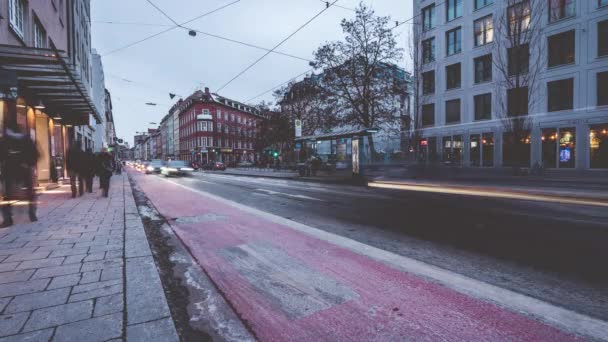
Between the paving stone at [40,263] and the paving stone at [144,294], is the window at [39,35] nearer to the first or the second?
the paving stone at [40,263]

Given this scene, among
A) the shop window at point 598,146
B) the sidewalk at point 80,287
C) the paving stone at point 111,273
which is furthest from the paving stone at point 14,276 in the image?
the shop window at point 598,146

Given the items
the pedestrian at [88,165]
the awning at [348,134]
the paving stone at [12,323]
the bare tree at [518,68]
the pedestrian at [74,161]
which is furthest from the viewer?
the bare tree at [518,68]

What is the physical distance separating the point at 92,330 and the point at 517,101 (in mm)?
24723

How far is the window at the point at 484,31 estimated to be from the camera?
84.2ft

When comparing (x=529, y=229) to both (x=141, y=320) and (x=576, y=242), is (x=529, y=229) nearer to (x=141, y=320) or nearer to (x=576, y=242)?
(x=576, y=242)

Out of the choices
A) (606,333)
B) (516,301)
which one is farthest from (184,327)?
(606,333)

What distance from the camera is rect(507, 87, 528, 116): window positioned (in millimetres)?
20219

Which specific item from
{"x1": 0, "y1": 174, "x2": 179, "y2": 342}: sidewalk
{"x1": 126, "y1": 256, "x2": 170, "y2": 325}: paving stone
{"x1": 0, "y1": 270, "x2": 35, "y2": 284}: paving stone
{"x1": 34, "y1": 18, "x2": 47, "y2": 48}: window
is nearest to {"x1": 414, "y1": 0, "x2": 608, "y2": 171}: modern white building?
{"x1": 34, "y1": 18, "x2": 47, "y2": 48}: window

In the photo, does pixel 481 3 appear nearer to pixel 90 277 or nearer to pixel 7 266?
pixel 90 277

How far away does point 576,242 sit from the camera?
4.61 m

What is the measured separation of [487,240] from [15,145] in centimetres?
857

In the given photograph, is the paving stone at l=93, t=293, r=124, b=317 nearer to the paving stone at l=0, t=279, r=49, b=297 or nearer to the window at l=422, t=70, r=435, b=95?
the paving stone at l=0, t=279, r=49, b=297

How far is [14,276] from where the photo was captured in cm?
324

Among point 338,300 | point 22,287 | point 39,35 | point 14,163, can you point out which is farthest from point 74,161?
point 338,300
